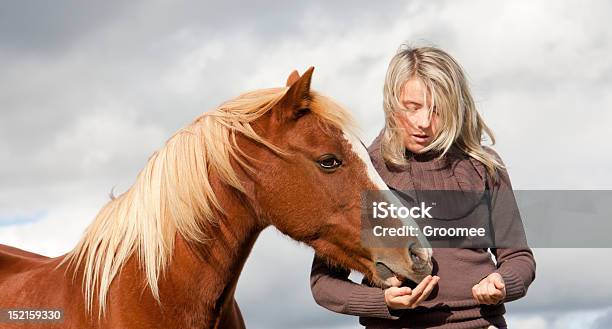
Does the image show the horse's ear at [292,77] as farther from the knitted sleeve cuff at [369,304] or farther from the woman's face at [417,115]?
the knitted sleeve cuff at [369,304]

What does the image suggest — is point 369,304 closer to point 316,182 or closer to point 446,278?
point 446,278

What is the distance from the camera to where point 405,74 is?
13.3 feet

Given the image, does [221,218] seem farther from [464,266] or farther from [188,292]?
[464,266]

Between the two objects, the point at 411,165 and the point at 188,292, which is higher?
the point at 411,165

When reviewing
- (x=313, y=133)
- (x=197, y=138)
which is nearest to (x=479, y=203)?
(x=313, y=133)

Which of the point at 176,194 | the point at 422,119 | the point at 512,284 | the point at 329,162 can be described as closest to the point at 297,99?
the point at 329,162

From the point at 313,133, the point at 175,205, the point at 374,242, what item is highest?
the point at 313,133

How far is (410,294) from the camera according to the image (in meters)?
3.65

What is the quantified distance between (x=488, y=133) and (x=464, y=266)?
836 millimetres

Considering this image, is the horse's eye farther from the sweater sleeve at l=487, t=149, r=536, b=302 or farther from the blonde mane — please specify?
the sweater sleeve at l=487, t=149, r=536, b=302

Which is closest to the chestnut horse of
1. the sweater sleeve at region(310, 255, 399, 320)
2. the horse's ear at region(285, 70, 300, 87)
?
the sweater sleeve at region(310, 255, 399, 320)

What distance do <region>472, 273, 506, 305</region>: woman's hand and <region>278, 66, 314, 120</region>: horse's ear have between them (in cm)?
135

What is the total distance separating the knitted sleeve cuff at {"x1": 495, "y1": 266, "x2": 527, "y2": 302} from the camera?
148 inches

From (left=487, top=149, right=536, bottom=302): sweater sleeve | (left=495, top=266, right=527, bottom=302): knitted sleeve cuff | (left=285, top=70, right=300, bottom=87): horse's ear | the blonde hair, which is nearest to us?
(left=495, top=266, right=527, bottom=302): knitted sleeve cuff
